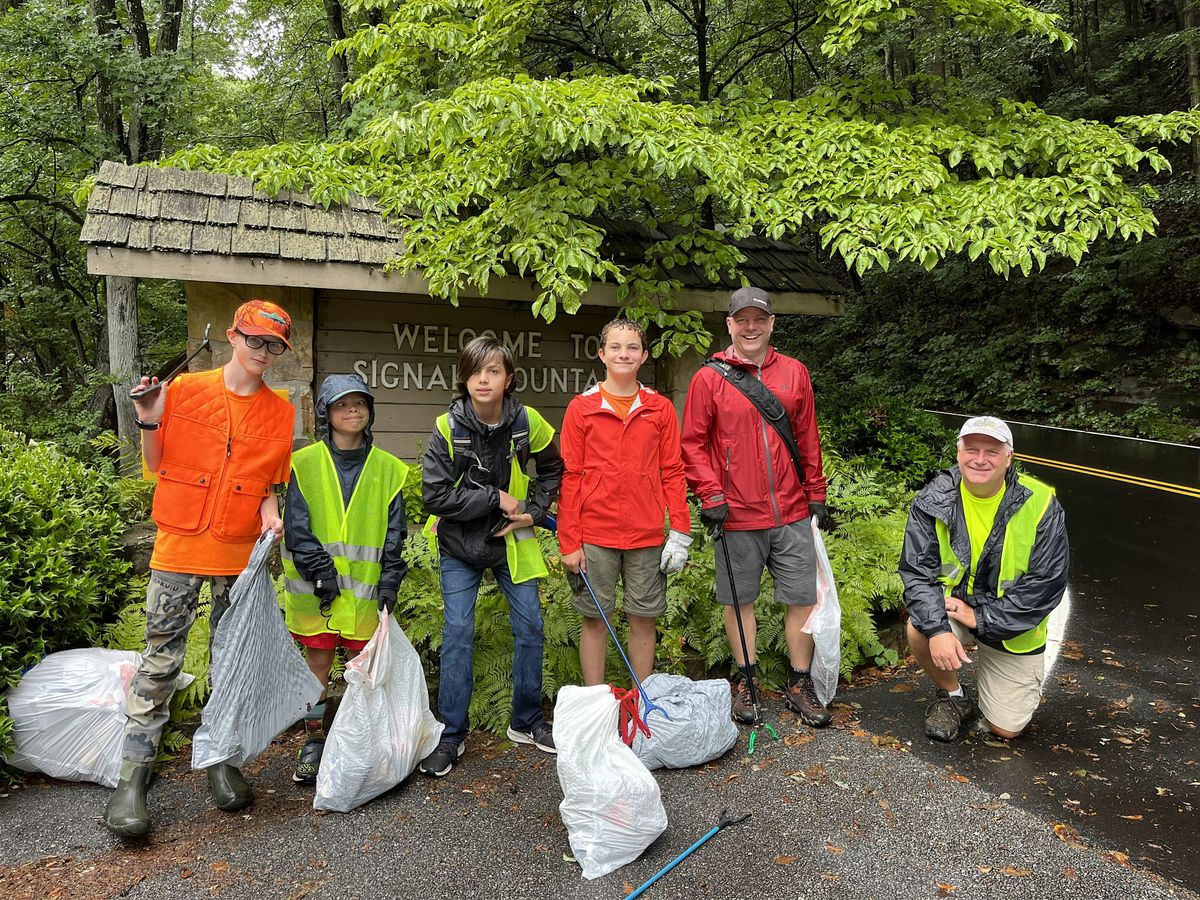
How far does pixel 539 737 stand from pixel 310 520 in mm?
1515

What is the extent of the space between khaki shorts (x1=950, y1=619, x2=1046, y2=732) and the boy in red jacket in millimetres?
1478

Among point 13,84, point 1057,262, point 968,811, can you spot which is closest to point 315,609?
point 968,811

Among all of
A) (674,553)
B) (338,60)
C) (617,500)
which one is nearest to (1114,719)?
(674,553)

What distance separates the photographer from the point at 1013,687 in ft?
12.3

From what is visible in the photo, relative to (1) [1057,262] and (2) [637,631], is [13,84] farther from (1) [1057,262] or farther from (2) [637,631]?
(1) [1057,262]

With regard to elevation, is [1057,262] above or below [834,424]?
above

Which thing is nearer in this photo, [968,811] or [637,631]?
[968,811]

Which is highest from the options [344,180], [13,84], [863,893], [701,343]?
[13,84]

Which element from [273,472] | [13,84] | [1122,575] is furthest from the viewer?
[13,84]

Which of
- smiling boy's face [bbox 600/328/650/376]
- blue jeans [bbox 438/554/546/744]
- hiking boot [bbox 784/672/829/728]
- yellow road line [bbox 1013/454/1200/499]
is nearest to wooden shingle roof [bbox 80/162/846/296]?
smiling boy's face [bbox 600/328/650/376]

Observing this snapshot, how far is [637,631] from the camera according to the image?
3.85 metres

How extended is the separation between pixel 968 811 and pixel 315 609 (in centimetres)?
291

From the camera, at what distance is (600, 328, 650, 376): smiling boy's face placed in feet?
11.8

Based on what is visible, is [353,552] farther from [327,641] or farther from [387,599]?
[327,641]
